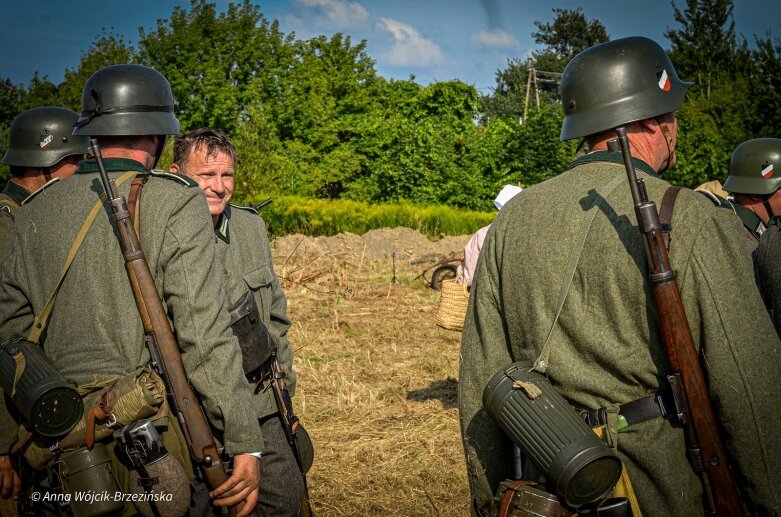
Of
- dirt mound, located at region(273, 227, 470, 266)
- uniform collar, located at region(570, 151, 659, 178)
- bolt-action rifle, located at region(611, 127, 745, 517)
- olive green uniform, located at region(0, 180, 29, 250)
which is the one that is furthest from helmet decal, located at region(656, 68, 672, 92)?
dirt mound, located at region(273, 227, 470, 266)

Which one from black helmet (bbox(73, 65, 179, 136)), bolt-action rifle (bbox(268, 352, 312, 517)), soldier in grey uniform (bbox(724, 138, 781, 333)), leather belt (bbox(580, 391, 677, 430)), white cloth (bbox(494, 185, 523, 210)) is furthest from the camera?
white cloth (bbox(494, 185, 523, 210))

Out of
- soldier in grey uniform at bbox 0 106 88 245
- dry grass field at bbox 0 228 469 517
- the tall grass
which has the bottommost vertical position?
dry grass field at bbox 0 228 469 517

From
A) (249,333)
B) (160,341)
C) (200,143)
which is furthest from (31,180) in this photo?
(160,341)

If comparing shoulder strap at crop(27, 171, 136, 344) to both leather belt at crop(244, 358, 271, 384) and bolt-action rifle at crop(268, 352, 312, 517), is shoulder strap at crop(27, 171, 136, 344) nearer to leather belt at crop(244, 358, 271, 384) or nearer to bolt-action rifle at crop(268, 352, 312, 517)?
leather belt at crop(244, 358, 271, 384)

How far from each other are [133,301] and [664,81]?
2080 millimetres

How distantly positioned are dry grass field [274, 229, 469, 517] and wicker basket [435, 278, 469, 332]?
105cm

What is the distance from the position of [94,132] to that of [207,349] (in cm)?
98

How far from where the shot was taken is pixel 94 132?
2.95 metres

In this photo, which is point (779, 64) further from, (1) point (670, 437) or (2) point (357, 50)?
(1) point (670, 437)

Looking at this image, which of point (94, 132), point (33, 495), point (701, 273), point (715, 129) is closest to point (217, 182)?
point (94, 132)

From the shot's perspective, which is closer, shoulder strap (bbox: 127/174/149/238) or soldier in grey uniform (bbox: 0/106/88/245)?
shoulder strap (bbox: 127/174/149/238)

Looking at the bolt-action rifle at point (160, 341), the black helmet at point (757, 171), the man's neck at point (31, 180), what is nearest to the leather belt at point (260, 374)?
the bolt-action rifle at point (160, 341)

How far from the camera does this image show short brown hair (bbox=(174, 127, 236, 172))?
Answer: 418 cm

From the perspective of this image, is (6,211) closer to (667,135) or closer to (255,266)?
(255,266)
